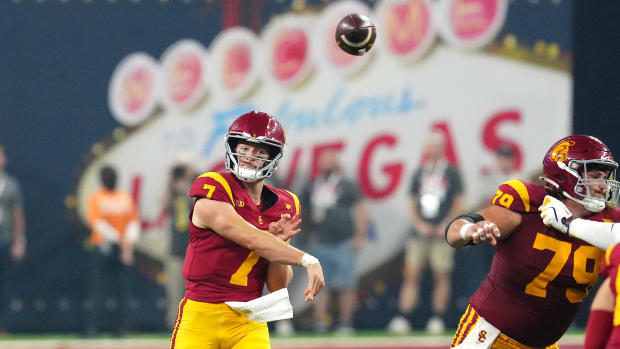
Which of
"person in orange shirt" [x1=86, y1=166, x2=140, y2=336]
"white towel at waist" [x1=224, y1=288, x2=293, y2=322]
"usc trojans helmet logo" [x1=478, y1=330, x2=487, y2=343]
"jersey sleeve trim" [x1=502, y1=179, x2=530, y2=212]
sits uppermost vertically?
"jersey sleeve trim" [x1=502, y1=179, x2=530, y2=212]

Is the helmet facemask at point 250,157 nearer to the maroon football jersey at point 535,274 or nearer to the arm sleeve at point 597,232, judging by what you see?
the maroon football jersey at point 535,274

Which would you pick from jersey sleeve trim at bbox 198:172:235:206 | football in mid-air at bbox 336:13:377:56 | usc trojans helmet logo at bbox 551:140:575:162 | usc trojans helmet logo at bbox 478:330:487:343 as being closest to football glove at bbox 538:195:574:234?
usc trojans helmet logo at bbox 551:140:575:162

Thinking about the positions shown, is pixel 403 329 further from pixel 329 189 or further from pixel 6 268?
pixel 6 268

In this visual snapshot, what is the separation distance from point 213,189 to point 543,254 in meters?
1.51

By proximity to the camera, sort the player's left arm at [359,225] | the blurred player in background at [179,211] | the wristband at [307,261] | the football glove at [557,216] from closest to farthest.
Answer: the wristband at [307,261] → the football glove at [557,216] → the blurred player in background at [179,211] → the player's left arm at [359,225]

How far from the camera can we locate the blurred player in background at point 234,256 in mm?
4609

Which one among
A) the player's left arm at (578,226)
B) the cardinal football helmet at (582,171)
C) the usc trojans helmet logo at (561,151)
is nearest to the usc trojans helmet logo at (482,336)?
the player's left arm at (578,226)

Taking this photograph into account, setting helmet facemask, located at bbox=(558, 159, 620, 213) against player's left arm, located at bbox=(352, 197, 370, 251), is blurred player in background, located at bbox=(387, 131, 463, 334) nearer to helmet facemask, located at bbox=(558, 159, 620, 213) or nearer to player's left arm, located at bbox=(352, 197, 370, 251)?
player's left arm, located at bbox=(352, 197, 370, 251)

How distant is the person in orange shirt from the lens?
977 centimetres

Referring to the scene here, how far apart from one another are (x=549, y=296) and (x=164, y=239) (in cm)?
664

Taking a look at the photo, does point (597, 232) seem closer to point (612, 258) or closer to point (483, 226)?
point (483, 226)

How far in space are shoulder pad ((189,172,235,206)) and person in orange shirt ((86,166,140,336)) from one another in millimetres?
5214


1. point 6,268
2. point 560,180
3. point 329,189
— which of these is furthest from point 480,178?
point 560,180

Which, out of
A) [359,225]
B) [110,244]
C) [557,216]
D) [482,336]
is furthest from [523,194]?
[110,244]
